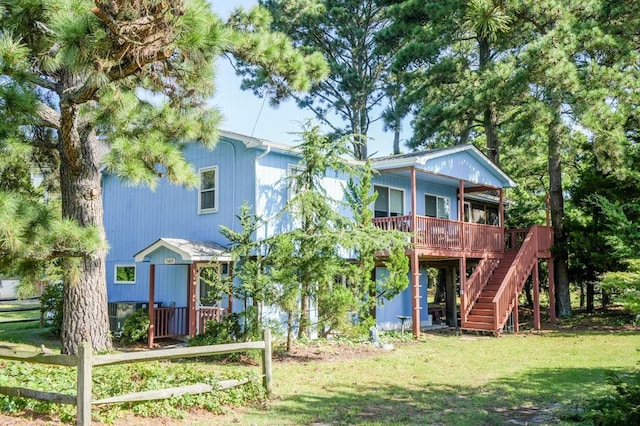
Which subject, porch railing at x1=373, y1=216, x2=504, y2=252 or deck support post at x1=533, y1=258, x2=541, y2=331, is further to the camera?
deck support post at x1=533, y1=258, x2=541, y2=331

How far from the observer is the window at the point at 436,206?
72.8ft

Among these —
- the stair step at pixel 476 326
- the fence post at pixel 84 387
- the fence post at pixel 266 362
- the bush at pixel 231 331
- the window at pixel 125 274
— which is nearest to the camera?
the fence post at pixel 84 387

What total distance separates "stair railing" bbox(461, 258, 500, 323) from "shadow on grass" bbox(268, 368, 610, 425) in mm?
7766

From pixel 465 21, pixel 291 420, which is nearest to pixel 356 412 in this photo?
pixel 291 420

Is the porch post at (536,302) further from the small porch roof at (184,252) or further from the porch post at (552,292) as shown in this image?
the small porch roof at (184,252)

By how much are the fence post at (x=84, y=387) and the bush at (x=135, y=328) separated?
9.33m

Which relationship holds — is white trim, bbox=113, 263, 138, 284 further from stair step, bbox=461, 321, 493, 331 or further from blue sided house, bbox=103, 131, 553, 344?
stair step, bbox=461, 321, 493, 331

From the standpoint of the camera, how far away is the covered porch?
15.1 metres

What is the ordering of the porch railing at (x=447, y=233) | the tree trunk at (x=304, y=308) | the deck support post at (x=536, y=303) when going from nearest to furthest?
the tree trunk at (x=304, y=308) < the porch railing at (x=447, y=233) < the deck support post at (x=536, y=303)

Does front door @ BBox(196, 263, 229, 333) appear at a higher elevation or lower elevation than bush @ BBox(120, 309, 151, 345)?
higher

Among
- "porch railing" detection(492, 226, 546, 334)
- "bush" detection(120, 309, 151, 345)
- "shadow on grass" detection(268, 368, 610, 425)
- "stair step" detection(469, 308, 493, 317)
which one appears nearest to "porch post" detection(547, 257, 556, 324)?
"porch railing" detection(492, 226, 546, 334)

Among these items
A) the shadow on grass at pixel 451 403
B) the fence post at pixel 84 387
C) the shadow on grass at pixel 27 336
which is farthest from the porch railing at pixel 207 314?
the fence post at pixel 84 387

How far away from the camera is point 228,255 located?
49.8ft

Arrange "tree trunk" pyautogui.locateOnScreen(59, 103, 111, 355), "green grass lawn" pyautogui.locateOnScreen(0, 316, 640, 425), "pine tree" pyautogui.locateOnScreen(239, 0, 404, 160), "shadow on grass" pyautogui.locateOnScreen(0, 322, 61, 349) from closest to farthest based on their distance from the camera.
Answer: "green grass lawn" pyautogui.locateOnScreen(0, 316, 640, 425) < "tree trunk" pyautogui.locateOnScreen(59, 103, 111, 355) < "shadow on grass" pyautogui.locateOnScreen(0, 322, 61, 349) < "pine tree" pyautogui.locateOnScreen(239, 0, 404, 160)
